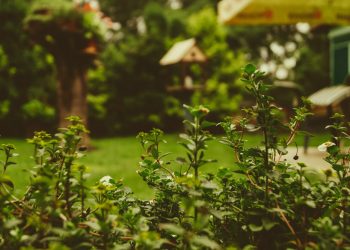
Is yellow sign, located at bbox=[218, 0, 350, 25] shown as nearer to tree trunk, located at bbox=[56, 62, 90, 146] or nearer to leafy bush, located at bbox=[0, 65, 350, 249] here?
tree trunk, located at bbox=[56, 62, 90, 146]

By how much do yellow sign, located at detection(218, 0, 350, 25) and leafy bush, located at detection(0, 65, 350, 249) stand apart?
14.7 feet

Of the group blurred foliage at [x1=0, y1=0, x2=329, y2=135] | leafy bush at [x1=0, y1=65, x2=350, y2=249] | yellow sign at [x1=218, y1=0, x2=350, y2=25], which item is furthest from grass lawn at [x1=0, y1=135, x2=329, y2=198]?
blurred foliage at [x1=0, y1=0, x2=329, y2=135]

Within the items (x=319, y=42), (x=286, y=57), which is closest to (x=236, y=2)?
(x=319, y=42)

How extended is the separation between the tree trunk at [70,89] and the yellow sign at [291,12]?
325cm

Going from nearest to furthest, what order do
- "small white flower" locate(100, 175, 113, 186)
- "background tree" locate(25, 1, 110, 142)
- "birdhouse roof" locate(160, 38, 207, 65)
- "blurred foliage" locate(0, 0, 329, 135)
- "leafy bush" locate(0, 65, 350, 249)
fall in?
"leafy bush" locate(0, 65, 350, 249), "small white flower" locate(100, 175, 113, 186), "background tree" locate(25, 1, 110, 142), "birdhouse roof" locate(160, 38, 207, 65), "blurred foliage" locate(0, 0, 329, 135)

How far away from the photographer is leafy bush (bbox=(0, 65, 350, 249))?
4.13 ft

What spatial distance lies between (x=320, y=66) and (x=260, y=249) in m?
15.9

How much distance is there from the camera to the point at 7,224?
1210 mm

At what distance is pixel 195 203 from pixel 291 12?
5.39m

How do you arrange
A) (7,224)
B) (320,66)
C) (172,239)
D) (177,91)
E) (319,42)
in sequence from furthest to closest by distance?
(319,42), (320,66), (177,91), (172,239), (7,224)

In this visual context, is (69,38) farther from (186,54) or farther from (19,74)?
(19,74)

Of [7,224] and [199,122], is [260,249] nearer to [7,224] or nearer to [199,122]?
[199,122]

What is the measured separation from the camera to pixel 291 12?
6.13 meters

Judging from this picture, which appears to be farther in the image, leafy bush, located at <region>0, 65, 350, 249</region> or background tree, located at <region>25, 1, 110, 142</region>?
background tree, located at <region>25, 1, 110, 142</region>
